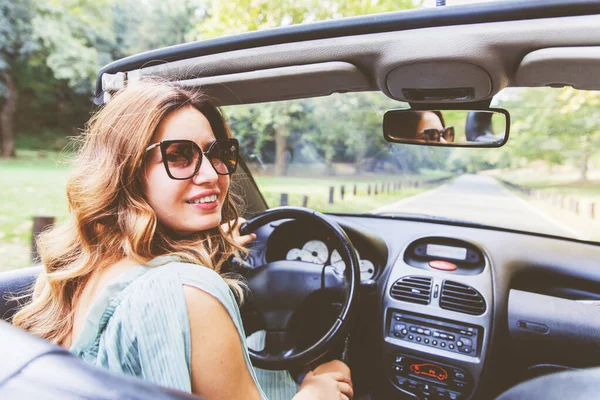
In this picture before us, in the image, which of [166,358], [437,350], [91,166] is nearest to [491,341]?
[437,350]

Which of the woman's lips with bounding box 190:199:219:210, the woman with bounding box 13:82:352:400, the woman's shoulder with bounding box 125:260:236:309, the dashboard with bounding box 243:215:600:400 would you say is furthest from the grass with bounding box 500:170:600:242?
the woman's shoulder with bounding box 125:260:236:309

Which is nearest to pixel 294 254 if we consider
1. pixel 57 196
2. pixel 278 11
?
pixel 57 196

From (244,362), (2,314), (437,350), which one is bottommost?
(437,350)

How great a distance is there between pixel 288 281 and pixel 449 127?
3.62 feet

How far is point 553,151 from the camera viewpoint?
309 cm

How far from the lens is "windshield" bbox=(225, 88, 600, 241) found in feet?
9.38

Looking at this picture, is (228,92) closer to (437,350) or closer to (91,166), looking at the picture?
(91,166)

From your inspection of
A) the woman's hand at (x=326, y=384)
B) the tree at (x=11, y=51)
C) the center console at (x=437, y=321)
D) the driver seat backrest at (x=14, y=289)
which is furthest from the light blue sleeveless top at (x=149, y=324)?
the tree at (x=11, y=51)

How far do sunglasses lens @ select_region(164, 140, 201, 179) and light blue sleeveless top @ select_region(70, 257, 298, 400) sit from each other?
344mm

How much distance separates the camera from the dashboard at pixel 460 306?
2549 millimetres

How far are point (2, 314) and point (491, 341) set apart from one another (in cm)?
237

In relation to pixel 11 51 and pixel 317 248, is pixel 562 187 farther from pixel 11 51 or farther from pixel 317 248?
pixel 11 51

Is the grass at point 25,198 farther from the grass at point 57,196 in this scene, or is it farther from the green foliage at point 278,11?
the green foliage at point 278,11

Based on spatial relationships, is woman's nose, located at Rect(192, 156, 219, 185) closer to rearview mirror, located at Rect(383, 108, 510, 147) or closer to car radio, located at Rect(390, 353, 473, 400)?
rearview mirror, located at Rect(383, 108, 510, 147)
